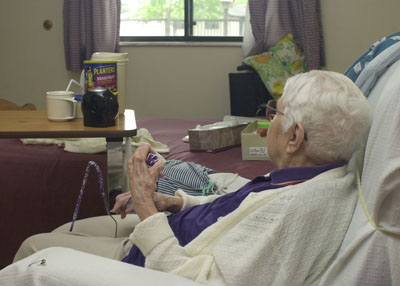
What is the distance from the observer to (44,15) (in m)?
4.43

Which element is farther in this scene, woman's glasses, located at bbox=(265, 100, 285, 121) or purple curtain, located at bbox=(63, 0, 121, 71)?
purple curtain, located at bbox=(63, 0, 121, 71)

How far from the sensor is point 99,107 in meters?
1.70

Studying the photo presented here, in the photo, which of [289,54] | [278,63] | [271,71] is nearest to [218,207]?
[271,71]

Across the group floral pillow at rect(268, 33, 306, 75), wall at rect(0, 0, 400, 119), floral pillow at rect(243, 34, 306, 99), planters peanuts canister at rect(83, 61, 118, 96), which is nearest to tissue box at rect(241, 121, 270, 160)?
planters peanuts canister at rect(83, 61, 118, 96)

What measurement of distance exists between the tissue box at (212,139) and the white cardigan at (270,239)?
3.76 feet

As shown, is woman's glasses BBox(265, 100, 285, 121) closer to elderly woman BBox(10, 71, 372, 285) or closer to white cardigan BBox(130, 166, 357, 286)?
elderly woman BBox(10, 71, 372, 285)

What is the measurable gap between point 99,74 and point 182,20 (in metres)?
2.88

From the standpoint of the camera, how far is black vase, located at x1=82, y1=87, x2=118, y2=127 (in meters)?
1.69

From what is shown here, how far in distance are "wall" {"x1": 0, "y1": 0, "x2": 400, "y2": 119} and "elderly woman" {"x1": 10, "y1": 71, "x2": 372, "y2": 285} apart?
3.14 m

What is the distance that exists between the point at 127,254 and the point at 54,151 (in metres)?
0.94

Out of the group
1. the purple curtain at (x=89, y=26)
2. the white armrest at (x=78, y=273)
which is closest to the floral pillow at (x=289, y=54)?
the purple curtain at (x=89, y=26)

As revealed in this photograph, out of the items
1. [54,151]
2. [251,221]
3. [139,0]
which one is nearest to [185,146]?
[54,151]

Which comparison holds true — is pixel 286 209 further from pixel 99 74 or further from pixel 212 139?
pixel 212 139

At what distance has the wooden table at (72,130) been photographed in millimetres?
1642
